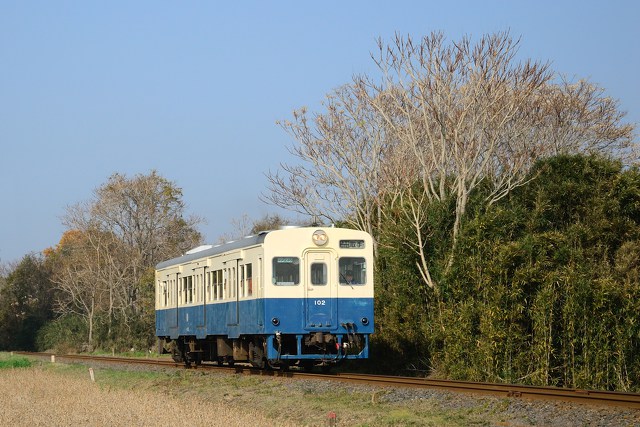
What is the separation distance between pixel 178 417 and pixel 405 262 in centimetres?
1190

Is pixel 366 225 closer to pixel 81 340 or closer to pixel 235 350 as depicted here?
pixel 235 350

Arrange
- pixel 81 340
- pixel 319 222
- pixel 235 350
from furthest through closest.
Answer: pixel 81 340, pixel 319 222, pixel 235 350

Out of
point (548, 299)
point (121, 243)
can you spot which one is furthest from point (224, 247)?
point (121, 243)

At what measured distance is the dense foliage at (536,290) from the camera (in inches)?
741

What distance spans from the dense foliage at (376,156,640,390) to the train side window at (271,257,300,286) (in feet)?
11.5

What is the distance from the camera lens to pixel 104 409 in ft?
52.3

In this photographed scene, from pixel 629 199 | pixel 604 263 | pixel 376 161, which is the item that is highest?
pixel 376 161

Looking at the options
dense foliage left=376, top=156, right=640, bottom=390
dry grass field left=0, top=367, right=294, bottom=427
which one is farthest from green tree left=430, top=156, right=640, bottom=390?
dry grass field left=0, top=367, right=294, bottom=427

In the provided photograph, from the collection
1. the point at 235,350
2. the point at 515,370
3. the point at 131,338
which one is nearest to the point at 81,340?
the point at 131,338

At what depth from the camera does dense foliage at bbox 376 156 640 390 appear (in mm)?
18812

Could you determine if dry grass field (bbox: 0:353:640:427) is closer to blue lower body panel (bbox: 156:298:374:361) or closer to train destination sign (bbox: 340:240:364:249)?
blue lower body panel (bbox: 156:298:374:361)

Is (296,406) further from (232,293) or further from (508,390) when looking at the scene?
(232,293)

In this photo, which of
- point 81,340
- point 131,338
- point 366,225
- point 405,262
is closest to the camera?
point 405,262

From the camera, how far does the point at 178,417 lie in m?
14.1
